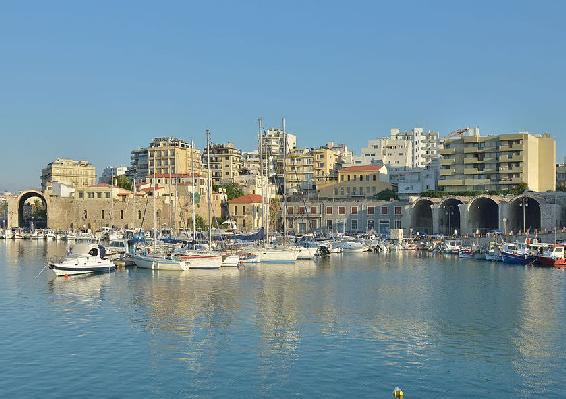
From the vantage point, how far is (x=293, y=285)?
47.6m

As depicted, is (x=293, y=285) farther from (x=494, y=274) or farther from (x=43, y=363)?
(x=43, y=363)

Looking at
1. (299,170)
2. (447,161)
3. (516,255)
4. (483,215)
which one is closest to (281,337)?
(516,255)

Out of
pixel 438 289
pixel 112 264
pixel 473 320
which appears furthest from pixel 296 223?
pixel 473 320

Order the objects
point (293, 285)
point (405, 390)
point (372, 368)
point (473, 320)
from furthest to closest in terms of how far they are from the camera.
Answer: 1. point (293, 285)
2. point (473, 320)
3. point (372, 368)
4. point (405, 390)

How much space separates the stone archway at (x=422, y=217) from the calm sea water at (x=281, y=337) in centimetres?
4532

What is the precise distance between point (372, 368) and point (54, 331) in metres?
15.4

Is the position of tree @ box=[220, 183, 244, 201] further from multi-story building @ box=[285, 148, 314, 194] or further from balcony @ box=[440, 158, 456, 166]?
balcony @ box=[440, 158, 456, 166]

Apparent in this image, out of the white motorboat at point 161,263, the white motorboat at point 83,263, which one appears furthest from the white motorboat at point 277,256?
the white motorboat at point 83,263

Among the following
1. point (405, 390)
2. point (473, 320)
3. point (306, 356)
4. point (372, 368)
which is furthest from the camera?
point (473, 320)

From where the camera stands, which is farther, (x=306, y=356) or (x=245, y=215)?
(x=245, y=215)

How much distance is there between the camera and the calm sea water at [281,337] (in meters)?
23.3

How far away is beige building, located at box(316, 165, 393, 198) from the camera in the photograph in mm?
105750

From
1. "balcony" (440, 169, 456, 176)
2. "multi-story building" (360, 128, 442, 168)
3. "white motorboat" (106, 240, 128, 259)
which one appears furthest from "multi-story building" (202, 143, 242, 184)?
"white motorboat" (106, 240, 128, 259)

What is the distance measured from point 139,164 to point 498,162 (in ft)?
261
